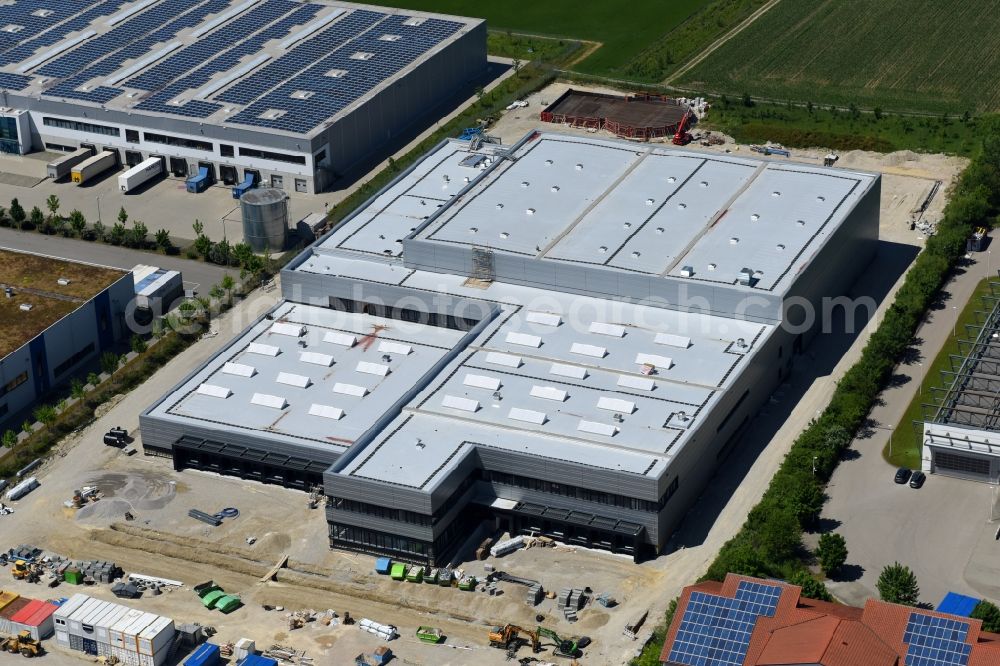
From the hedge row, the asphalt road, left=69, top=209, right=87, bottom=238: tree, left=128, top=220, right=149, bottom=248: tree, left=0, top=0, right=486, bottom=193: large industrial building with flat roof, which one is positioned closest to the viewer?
the hedge row

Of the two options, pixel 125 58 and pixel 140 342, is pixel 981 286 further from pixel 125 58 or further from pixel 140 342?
pixel 125 58

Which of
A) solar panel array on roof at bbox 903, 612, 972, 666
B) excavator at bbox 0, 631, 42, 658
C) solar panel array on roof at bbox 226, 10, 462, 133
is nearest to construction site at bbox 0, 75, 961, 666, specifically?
excavator at bbox 0, 631, 42, 658

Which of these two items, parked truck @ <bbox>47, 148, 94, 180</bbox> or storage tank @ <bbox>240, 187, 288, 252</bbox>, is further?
parked truck @ <bbox>47, 148, 94, 180</bbox>

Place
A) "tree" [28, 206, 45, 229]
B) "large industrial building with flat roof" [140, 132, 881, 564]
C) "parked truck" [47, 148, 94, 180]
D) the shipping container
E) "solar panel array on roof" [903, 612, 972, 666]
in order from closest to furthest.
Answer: "solar panel array on roof" [903, 612, 972, 666], the shipping container, "large industrial building with flat roof" [140, 132, 881, 564], "tree" [28, 206, 45, 229], "parked truck" [47, 148, 94, 180]

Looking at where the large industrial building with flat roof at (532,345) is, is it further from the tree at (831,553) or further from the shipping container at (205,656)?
the shipping container at (205,656)

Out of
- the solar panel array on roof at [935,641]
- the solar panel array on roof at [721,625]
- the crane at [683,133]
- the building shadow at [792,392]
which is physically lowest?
the crane at [683,133]

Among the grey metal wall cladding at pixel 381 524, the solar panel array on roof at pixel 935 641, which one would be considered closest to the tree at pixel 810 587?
the solar panel array on roof at pixel 935 641

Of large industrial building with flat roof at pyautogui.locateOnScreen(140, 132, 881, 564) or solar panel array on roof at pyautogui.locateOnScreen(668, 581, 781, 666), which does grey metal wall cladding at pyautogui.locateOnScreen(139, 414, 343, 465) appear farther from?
solar panel array on roof at pyautogui.locateOnScreen(668, 581, 781, 666)

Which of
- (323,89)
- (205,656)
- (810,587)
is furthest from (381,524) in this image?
(323,89)
